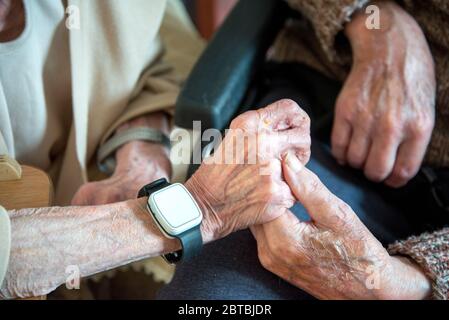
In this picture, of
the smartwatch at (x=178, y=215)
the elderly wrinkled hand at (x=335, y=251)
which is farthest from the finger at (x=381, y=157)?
the smartwatch at (x=178, y=215)

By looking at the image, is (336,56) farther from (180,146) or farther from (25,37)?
(25,37)

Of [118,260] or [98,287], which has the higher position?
[118,260]

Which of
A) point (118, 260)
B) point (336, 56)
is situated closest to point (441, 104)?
point (336, 56)

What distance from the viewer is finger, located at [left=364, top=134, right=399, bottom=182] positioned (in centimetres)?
79

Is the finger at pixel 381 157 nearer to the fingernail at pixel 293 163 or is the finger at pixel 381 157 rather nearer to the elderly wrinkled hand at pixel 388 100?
the elderly wrinkled hand at pixel 388 100

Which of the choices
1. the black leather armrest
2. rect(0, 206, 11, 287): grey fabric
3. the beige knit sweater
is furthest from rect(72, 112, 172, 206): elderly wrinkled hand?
the beige knit sweater

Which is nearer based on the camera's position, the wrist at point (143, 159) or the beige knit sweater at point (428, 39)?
the beige knit sweater at point (428, 39)

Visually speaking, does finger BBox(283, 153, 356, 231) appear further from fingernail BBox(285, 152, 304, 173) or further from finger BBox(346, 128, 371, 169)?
finger BBox(346, 128, 371, 169)

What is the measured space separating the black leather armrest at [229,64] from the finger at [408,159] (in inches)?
11.2

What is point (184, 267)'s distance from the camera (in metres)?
0.75

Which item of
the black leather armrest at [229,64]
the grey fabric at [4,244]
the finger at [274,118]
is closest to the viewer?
the grey fabric at [4,244]

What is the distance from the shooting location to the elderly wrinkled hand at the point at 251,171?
2.13 ft

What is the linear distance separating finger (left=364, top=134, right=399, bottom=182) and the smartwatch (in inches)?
13.3
